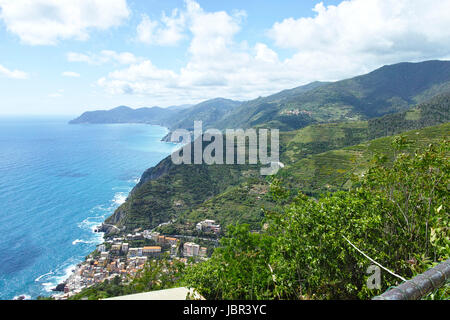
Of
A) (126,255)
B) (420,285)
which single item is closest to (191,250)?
(126,255)

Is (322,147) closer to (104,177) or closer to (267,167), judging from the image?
(267,167)

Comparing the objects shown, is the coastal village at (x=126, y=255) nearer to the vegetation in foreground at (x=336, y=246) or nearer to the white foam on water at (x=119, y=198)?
the white foam on water at (x=119, y=198)

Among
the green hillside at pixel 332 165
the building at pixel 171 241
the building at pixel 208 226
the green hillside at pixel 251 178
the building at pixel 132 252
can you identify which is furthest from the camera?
the green hillside at pixel 332 165

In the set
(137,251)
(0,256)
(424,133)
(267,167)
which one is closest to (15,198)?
(0,256)

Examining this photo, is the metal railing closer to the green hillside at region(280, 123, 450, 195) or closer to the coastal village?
the coastal village

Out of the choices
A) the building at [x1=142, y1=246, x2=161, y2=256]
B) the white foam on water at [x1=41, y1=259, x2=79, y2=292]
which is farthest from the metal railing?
the building at [x1=142, y1=246, x2=161, y2=256]

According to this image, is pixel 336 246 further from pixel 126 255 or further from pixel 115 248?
pixel 115 248

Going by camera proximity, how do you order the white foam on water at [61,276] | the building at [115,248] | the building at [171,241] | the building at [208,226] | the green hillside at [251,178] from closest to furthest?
the white foam on water at [61,276]
the building at [115,248]
the building at [171,241]
the building at [208,226]
the green hillside at [251,178]

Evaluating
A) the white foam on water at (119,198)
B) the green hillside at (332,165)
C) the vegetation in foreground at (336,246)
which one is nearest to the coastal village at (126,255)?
the white foam on water at (119,198)
